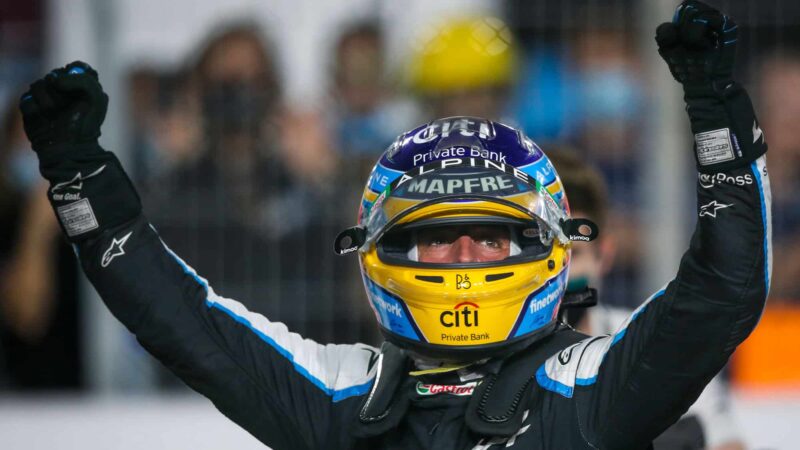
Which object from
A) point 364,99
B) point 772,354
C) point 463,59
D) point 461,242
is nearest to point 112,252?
point 461,242

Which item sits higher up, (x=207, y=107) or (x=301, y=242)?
(x=207, y=107)

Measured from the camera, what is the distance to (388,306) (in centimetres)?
273

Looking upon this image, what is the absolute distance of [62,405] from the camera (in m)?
5.12

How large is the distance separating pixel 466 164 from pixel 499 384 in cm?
47

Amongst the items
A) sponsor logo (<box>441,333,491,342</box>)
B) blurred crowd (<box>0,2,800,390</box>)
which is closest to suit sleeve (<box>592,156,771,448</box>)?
sponsor logo (<box>441,333,491,342</box>)

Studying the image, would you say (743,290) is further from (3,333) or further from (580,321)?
(3,333)

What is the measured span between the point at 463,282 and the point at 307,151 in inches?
123

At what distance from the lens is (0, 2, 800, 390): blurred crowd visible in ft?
18.3

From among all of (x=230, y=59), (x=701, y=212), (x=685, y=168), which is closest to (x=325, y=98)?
(x=230, y=59)

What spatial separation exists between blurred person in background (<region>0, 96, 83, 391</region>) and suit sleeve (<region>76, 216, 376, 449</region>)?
9.85ft

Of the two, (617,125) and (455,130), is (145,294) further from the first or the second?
(617,125)

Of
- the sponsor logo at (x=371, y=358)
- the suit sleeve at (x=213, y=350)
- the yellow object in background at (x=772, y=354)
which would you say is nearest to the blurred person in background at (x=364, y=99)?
the yellow object in background at (x=772, y=354)

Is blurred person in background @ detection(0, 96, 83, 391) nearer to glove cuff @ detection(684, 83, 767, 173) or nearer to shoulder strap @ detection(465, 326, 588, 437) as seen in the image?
shoulder strap @ detection(465, 326, 588, 437)

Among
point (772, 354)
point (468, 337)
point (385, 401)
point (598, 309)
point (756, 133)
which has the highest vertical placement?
point (756, 133)
